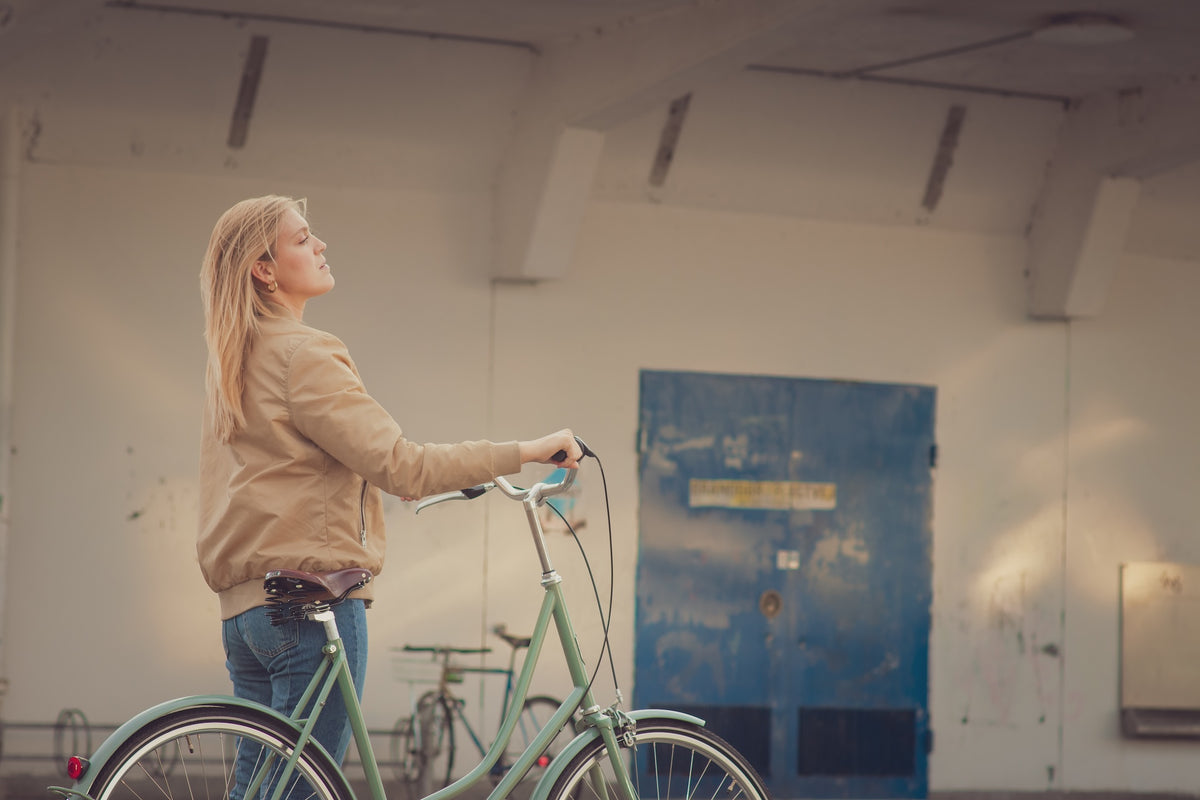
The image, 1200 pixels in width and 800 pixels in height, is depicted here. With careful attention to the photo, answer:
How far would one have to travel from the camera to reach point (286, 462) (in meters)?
2.97

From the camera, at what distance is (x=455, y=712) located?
717 centimetres

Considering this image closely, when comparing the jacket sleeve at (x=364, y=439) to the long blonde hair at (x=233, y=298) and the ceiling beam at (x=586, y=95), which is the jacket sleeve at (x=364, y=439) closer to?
the long blonde hair at (x=233, y=298)

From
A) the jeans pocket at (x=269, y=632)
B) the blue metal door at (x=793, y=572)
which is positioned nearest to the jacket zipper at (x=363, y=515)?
the jeans pocket at (x=269, y=632)

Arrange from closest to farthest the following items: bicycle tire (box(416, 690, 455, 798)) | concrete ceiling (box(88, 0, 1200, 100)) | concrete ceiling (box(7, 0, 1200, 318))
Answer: concrete ceiling (box(7, 0, 1200, 318)) → concrete ceiling (box(88, 0, 1200, 100)) → bicycle tire (box(416, 690, 455, 798))

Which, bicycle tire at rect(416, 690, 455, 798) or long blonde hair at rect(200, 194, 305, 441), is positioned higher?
long blonde hair at rect(200, 194, 305, 441)

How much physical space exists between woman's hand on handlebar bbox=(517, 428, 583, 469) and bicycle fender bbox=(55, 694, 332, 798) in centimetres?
71

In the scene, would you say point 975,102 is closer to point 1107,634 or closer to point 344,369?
point 1107,634

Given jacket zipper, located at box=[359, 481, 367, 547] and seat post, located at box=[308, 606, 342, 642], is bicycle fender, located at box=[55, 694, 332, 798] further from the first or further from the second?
jacket zipper, located at box=[359, 481, 367, 547]

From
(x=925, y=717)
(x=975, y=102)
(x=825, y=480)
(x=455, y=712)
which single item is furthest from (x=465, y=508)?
(x=975, y=102)

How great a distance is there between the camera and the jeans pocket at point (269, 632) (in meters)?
2.97

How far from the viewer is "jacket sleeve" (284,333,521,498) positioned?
2920 mm

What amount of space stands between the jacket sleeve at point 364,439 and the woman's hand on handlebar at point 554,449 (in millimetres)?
26

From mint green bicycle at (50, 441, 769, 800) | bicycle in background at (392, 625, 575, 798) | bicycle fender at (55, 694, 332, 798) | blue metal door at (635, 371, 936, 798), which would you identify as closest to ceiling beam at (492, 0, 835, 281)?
blue metal door at (635, 371, 936, 798)

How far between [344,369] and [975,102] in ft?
18.7
